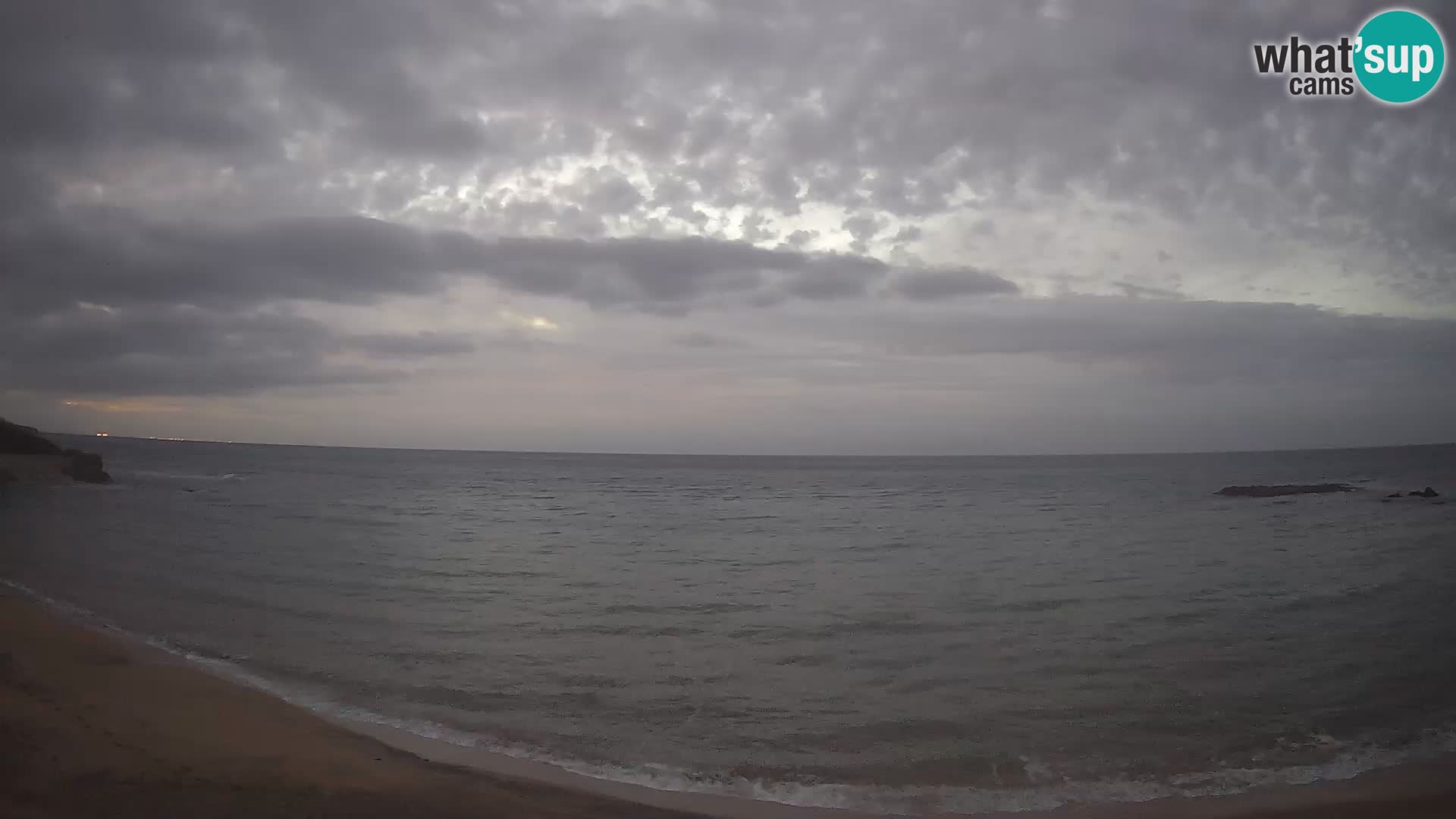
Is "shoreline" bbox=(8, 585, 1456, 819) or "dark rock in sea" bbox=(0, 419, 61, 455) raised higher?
"dark rock in sea" bbox=(0, 419, 61, 455)

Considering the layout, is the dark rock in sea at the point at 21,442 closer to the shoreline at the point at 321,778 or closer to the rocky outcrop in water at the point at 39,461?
the rocky outcrop in water at the point at 39,461

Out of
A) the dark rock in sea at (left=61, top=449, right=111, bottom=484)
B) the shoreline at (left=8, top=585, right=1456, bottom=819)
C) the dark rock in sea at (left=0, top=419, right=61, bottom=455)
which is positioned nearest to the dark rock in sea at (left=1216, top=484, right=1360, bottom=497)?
the shoreline at (left=8, top=585, right=1456, bottom=819)

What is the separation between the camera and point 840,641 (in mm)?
14312

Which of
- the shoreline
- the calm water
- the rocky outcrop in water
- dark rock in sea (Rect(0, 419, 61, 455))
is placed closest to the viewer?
the shoreline

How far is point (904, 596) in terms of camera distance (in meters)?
18.9

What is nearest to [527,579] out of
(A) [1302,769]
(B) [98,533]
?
(A) [1302,769]

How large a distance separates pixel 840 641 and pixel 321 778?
9393mm

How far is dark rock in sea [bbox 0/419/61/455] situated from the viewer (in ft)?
179

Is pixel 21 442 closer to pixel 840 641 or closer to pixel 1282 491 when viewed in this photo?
pixel 840 641

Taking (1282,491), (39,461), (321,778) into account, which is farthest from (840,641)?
(39,461)

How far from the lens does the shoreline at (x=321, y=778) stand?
688 cm

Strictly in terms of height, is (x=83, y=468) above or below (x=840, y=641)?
above

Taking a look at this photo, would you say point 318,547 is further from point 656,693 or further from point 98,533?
point 656,693

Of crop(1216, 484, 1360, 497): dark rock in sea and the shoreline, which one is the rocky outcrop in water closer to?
the shoreline
